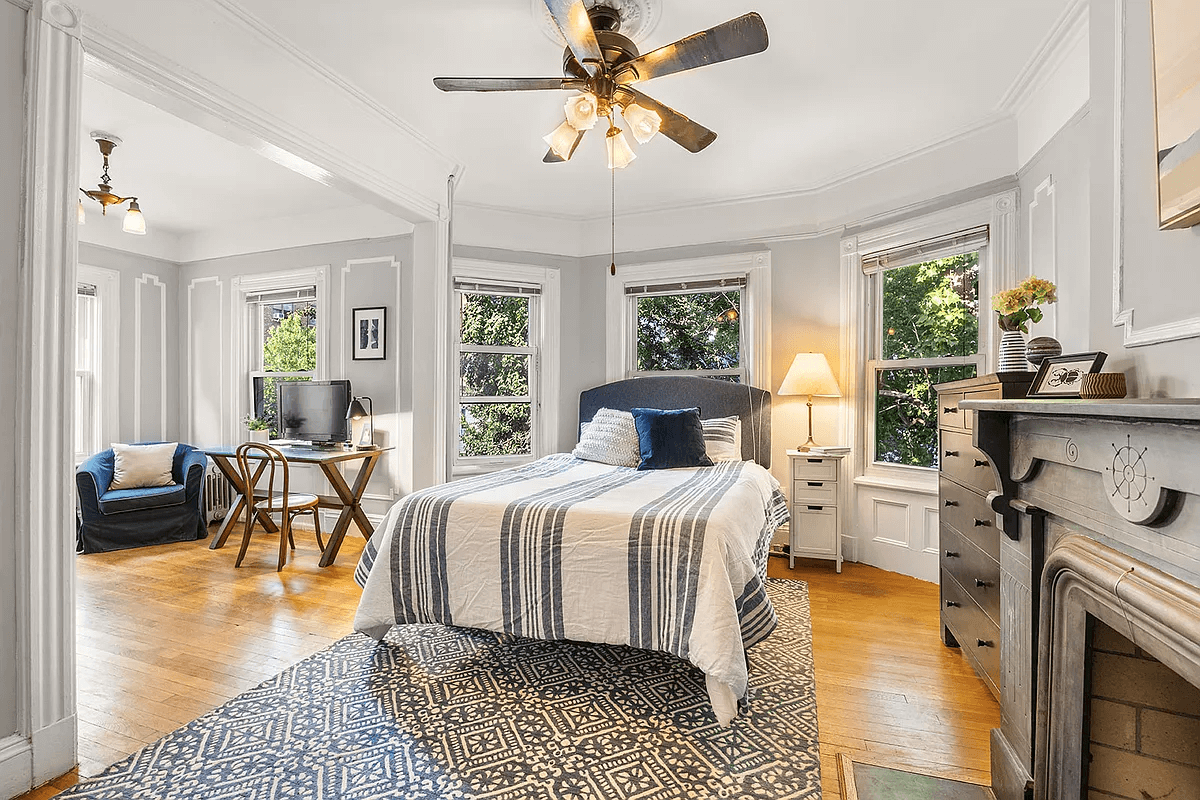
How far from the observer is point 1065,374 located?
1535mm

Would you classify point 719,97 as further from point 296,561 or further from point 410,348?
point 296,561

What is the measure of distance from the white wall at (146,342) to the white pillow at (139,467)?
603 mm

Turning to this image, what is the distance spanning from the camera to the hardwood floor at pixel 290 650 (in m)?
1.97

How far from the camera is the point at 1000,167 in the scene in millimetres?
3232

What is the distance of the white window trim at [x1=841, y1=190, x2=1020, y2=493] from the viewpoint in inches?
128

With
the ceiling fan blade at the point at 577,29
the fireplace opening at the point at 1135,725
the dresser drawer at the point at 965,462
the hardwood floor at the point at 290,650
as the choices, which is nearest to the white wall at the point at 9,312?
the hardwood floor at the point at 290,650

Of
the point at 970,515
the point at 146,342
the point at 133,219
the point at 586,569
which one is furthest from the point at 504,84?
the point at 146,342

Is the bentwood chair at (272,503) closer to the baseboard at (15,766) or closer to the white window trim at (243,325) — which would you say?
the white window trim at (243,325)

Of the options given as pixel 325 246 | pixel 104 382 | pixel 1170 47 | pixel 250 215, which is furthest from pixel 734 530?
pixel 104 382

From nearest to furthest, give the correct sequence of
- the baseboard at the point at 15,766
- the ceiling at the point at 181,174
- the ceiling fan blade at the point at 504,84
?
1. the baseboard at the point at 15,766
2. the ceiling fan blade at the point at 504,84
3. the ceiling at the point at 181,174

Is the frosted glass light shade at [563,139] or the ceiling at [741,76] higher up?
the ceiling at [741,76]

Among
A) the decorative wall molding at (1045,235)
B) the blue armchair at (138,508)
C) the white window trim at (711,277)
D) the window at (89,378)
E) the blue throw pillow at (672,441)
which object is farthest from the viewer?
the window at (89,378)

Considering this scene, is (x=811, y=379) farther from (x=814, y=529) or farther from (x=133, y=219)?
(x=133, y=219)

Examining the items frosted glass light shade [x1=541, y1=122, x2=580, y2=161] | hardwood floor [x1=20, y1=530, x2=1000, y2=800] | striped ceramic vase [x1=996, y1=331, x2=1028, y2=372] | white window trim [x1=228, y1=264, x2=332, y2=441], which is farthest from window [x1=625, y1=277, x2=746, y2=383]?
white window trim [x1=228, y1=264, x2=332, y2=441]
